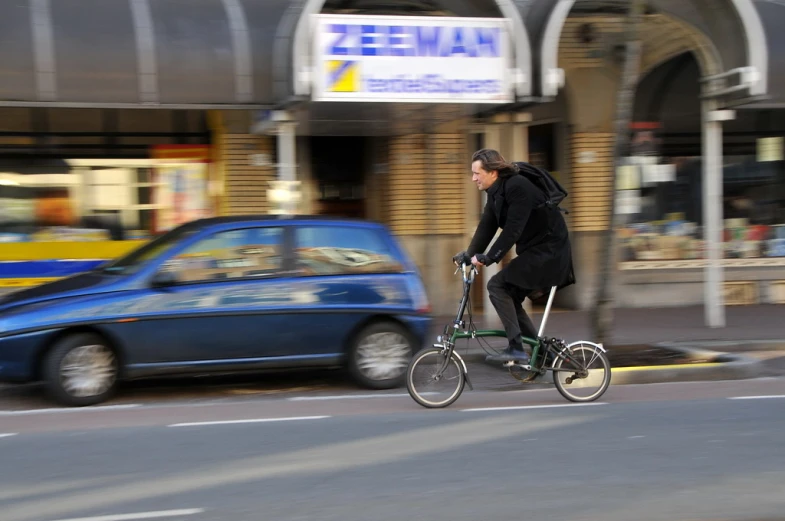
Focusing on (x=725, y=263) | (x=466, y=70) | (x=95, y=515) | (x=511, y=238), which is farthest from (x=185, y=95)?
(x=725, y=263)

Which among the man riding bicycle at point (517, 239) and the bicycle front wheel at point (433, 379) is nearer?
the bicycle front wheel at point (433, 379)

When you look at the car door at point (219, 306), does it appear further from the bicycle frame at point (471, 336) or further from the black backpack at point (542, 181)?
the black backpack at point (542, 181)

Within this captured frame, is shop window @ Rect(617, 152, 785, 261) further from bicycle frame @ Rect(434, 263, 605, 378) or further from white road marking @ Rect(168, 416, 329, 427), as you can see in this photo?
white road marking @ Rect(168, 416, 329, 427)

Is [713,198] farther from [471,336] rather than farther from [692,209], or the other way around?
[471,336]

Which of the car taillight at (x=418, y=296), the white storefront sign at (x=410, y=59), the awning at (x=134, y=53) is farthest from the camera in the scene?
the awning at (x=134, y=53)

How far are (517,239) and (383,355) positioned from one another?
6.44 ft

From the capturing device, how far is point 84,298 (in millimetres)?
7855

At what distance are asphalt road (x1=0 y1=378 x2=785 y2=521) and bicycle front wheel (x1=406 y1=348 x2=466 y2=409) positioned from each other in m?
0.11

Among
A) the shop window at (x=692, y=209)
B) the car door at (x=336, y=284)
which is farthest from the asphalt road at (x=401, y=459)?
the shop window at (x=692, y=209)

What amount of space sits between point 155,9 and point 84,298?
475cm

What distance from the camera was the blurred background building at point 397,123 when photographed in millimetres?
10617

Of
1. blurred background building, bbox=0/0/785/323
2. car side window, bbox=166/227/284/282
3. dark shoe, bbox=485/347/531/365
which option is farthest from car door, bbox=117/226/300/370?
blurred background building, bbox=0/0/785/323

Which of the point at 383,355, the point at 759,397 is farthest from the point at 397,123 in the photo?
the point at 759,397

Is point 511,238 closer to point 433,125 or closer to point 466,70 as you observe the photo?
point 466,70
